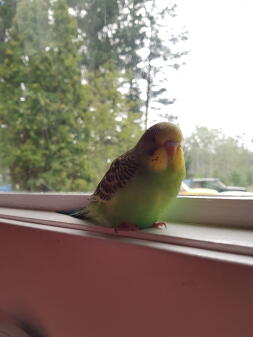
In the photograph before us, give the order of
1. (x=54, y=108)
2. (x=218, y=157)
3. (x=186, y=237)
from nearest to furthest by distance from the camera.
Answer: (x=186, y=237)
(x=218, y=157)
(x=54, y=108)

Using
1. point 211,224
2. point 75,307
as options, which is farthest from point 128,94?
point 75,307

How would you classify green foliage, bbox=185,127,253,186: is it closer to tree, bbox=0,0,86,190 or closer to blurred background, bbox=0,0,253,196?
blurred background, bbox=0,0,253,196

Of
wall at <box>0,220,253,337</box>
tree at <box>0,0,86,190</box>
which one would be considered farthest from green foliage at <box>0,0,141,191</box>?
wall at <box>0,220,253,337</box>

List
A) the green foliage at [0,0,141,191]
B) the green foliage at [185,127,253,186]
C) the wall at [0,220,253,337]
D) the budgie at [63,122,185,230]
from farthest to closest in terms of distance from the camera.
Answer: the green foliage at [0,0,141,191] → the green foliage at [185,127,253,186] → the budgie at [63,122,185,230] → the wall at [0,220,253,337]

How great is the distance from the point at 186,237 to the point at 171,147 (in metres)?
0.14

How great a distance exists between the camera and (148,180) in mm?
545

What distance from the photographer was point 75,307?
25.5 inches

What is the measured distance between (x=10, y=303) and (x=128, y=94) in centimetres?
55

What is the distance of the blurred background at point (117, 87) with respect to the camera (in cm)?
71

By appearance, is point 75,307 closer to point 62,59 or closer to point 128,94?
point 128,94

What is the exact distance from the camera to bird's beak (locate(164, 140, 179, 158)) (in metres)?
0.55

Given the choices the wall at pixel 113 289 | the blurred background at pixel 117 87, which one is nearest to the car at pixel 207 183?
the blurred background at pixel 117 87

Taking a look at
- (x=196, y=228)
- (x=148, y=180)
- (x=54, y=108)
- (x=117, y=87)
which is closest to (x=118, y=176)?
(x=148, y=180)

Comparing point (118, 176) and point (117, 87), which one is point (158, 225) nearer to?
point (118, 176)
